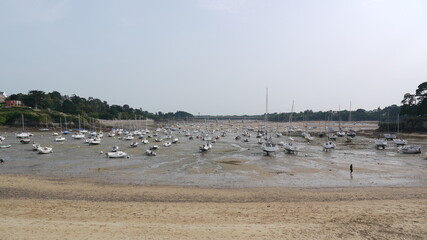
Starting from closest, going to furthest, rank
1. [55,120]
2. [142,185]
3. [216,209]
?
[216,209] → [142,185] → [55,120]

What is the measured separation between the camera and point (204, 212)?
59.6 ft

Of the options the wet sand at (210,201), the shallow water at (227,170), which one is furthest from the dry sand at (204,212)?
the shallow water at (227,170)

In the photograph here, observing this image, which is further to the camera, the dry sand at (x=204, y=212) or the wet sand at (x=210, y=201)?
the wet sand at (x=210, y=201)

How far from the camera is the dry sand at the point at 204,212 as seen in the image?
14.1 m

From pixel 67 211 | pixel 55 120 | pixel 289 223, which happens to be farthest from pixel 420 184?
pixel 55 120

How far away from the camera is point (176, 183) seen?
28250 millimetres

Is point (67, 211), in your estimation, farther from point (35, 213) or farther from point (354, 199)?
point (354, 199)

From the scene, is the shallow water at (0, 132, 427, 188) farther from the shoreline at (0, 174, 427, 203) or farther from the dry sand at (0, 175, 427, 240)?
the dry sand at (0, 175, 427, 240)

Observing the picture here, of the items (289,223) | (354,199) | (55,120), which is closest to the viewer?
(289,223)

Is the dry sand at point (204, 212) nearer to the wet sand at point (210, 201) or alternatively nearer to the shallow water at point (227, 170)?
the wet sand at point (210, 201)

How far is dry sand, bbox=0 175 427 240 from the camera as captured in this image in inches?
555

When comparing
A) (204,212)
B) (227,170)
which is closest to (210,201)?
(204,212)

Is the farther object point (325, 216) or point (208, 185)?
point (208, 185)

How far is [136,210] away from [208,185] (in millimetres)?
10106
